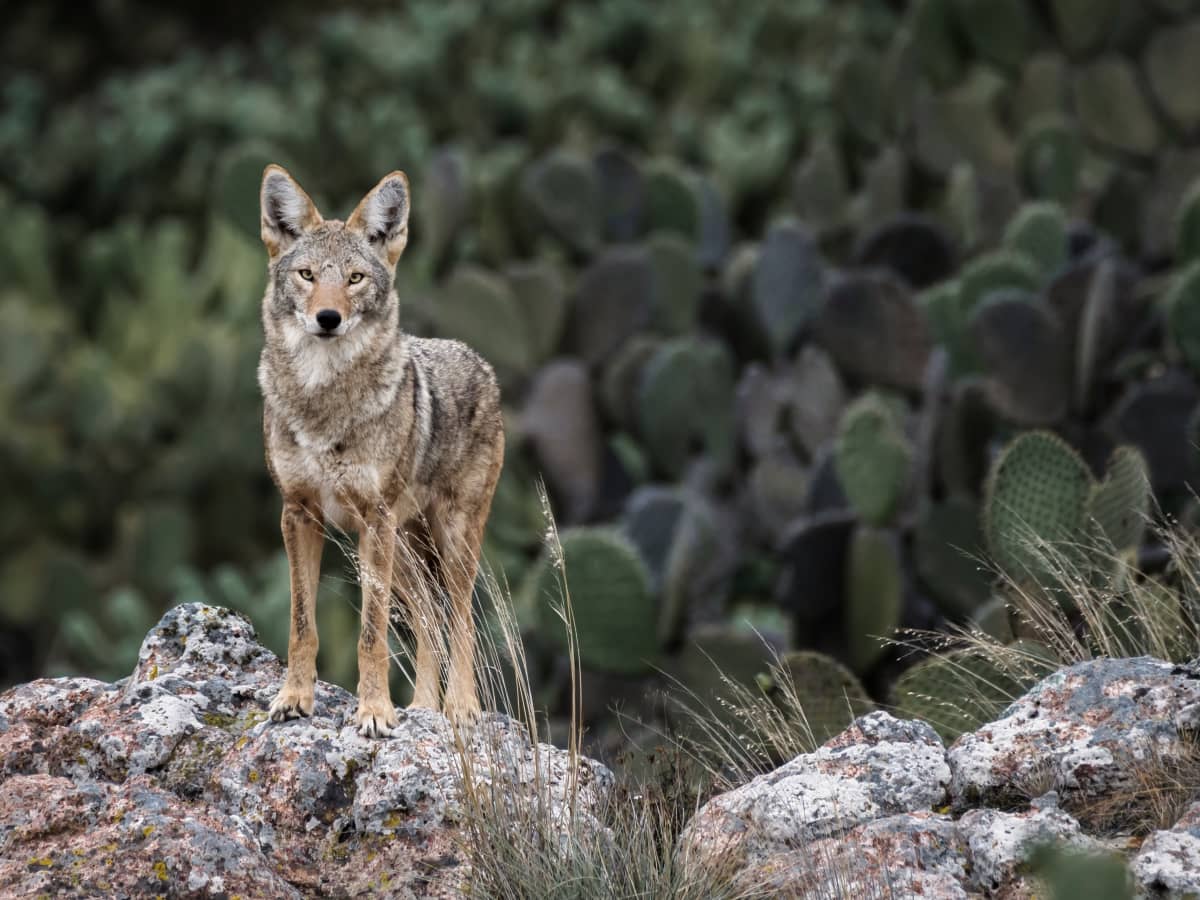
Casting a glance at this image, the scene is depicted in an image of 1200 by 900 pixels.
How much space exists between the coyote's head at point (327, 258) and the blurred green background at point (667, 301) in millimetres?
2272

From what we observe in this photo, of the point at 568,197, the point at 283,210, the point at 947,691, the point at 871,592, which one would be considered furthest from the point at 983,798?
the point at 568,197

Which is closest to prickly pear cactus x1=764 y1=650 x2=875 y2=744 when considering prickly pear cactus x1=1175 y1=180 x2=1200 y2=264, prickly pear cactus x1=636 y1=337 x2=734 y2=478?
prickly pear cactus x1=636 y1=337 x2=734 y2=478

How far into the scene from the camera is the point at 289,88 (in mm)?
21453

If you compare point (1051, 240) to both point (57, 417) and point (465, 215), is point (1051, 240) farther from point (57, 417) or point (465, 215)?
point (57, 417)

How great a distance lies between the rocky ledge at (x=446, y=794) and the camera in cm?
379

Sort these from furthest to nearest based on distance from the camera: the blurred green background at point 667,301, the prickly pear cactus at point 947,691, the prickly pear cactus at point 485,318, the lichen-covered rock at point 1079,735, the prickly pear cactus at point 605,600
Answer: the prickly pear cactus at point 485,318, the blurred green background at point 667,301, the prickly pear cactus at point 605,600, the prickly pear cactus at point 947,691, the lichen-covered rock at point 1079,735

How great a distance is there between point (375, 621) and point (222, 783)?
56 centimetres

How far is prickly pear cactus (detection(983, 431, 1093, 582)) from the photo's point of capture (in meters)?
6.34

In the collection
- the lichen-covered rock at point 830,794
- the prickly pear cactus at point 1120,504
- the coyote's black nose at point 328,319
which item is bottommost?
the lichen-covered rock at point 830,794

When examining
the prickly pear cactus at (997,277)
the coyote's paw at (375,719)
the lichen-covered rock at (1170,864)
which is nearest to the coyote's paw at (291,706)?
the coyote's paw at (375,719)

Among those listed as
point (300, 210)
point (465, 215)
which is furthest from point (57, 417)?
point (300, 210)

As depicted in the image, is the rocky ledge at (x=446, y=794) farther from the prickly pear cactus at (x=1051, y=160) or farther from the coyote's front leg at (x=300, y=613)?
the prickly pear cactus at (x=1051, y=160)

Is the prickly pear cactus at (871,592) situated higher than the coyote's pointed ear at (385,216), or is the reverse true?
the coyote's pointed ear at (385,216)

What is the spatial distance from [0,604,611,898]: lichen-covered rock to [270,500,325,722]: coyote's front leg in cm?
6
